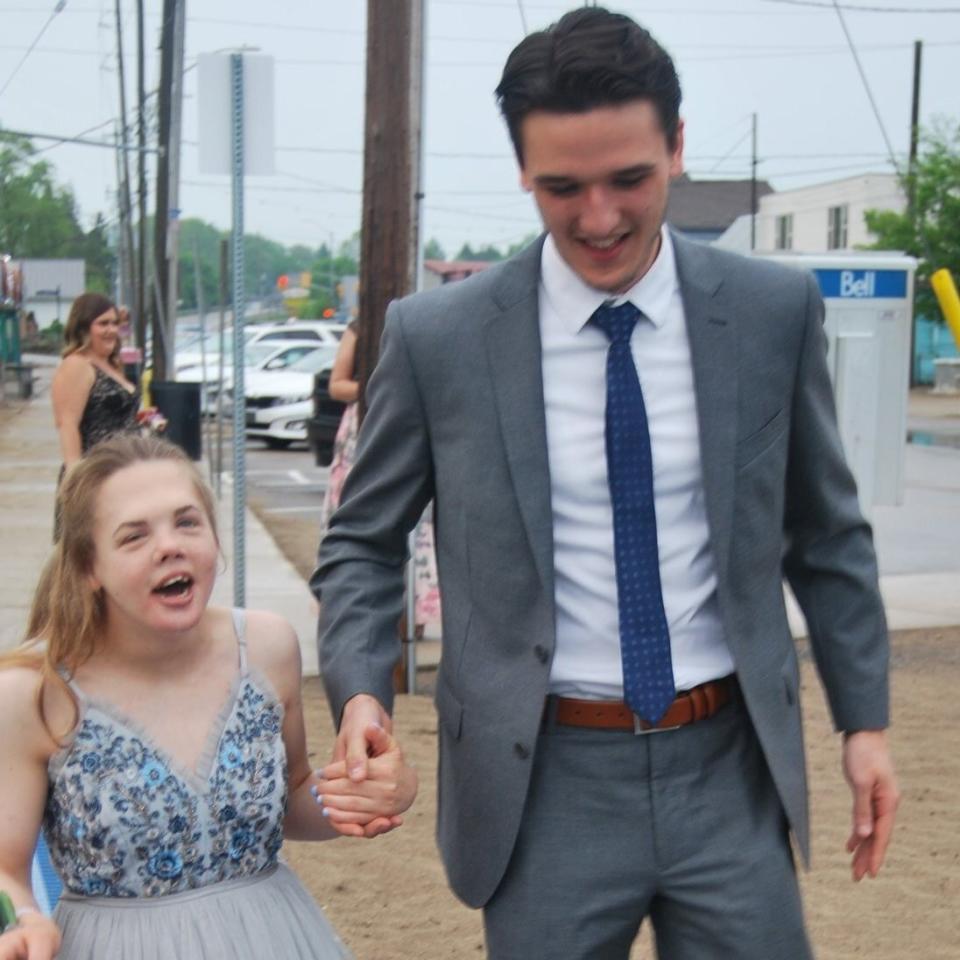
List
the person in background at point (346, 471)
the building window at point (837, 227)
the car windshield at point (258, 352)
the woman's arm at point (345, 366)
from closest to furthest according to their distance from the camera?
the person in background at point (346, 471)
the woman's arm at point (345, 366)
the car windshield at point (258, 352)
the building window at point (837, 227)

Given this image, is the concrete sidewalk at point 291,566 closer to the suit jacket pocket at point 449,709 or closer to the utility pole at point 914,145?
the suit jacket pocket at point 449,709

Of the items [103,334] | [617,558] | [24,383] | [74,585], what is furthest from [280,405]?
[617,558]

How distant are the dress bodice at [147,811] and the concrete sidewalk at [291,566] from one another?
19.7ft

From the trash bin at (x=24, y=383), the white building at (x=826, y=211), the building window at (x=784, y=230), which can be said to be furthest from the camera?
the building window at (x=784, y=230)

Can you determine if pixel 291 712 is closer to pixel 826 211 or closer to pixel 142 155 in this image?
pixel 142 155

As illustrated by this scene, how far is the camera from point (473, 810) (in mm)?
2516

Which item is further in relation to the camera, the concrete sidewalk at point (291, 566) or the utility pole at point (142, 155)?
the utility pole at point (142, 155)

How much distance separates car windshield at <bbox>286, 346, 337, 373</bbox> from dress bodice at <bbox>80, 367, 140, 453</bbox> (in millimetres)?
18130

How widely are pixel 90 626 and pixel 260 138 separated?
4.61 meters

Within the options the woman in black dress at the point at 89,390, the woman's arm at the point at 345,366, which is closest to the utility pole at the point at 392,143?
the woman's arm at the point at 345,366

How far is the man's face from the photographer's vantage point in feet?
7.66

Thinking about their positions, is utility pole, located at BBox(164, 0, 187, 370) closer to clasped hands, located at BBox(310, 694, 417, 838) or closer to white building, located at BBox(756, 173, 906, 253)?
clasped hands, located at BBox(310, 694, 417, 838)

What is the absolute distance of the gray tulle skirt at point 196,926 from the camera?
8.53 feet

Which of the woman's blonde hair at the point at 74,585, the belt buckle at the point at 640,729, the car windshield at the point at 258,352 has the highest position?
the woman's blonde hair at the point at 74,585
